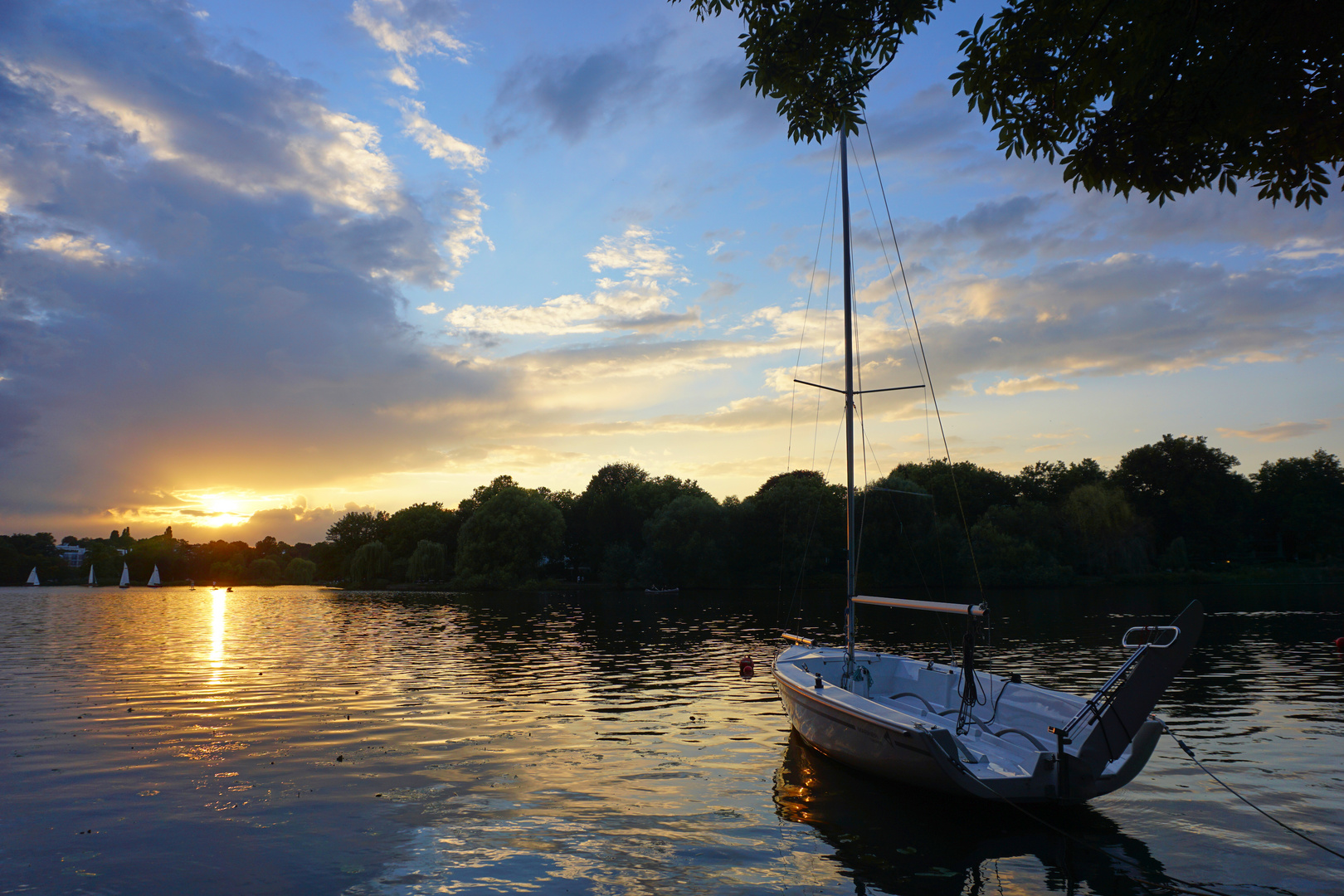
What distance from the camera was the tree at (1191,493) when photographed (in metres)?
101

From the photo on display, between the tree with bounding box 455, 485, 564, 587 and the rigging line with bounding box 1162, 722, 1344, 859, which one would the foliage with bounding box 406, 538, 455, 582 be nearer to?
the tree with bounding box 455, 485, 564, 587

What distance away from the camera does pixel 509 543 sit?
88.8m

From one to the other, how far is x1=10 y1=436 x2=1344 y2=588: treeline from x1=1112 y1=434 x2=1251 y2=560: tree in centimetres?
22

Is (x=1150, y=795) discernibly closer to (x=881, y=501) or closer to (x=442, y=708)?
(x=442, y=708)

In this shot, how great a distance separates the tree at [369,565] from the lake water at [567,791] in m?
75.4

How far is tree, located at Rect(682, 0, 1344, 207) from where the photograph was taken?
699 centimetres

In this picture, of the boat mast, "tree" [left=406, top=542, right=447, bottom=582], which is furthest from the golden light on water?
"tree" [left=406, top=542, right=447, bottom=582]

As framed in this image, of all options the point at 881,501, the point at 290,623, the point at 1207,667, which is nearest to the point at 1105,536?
the point at 881,501

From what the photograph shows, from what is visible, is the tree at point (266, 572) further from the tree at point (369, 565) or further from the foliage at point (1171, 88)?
the foliage at point (1171, 88)

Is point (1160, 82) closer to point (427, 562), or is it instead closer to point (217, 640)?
point (217, 640)

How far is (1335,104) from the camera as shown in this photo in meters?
7.27

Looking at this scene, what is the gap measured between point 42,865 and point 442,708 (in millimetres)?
11161

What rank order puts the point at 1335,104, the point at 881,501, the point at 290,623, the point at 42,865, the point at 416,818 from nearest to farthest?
the point at 1335,104, the point at 42,865, the point at 416,818, the point at 290,623, the point at 881,501

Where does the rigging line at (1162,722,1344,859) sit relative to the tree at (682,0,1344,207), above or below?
below
